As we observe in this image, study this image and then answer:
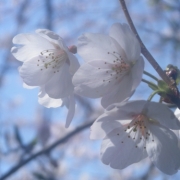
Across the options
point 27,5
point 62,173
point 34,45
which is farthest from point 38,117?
point 34,45

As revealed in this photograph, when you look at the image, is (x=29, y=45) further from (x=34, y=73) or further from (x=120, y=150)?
(x=120, y=150)

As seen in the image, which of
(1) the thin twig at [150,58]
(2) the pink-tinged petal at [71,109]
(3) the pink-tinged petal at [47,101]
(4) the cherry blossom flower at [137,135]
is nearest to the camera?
(1) the thin twig at [150,58]

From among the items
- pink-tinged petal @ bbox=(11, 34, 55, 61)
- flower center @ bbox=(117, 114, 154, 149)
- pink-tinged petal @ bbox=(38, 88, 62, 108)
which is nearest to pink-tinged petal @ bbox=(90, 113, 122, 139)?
flower center @ bbox=(117, 114, 154, 149)

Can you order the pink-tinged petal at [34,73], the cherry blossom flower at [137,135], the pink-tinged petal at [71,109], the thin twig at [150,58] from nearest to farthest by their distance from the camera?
the thin twig at [150,58]
the cherry blossom flower at [137,135]
the pink-tinged petal at [71,109]
the pink-tinged petal at [34,73]

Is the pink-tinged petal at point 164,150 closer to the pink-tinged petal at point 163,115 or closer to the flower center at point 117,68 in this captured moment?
the pink-tinged petal at point 163,115

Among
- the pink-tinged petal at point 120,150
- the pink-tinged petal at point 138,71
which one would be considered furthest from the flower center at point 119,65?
the pink-tinged petal at point 120,150

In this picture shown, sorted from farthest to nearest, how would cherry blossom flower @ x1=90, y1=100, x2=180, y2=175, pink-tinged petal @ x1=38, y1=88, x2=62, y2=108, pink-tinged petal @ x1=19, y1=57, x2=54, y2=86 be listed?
pink-tinged petal @ x1=38, y1=88, x2=62, y2=108 < pink-tinged petal @ x1=19, y1=57, x2=54, y2=86 < cherry blossom flower @ x1=90, y1=100, x2=180, y2=175

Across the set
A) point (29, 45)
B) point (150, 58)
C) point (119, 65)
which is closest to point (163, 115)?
point (150, 58)

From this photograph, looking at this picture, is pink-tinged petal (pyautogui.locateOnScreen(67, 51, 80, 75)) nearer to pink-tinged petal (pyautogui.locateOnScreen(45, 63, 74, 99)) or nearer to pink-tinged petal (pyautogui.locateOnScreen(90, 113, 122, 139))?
pink-tinged petal (pyautogui.locateOnScreen(45, 63, 74, 99))
